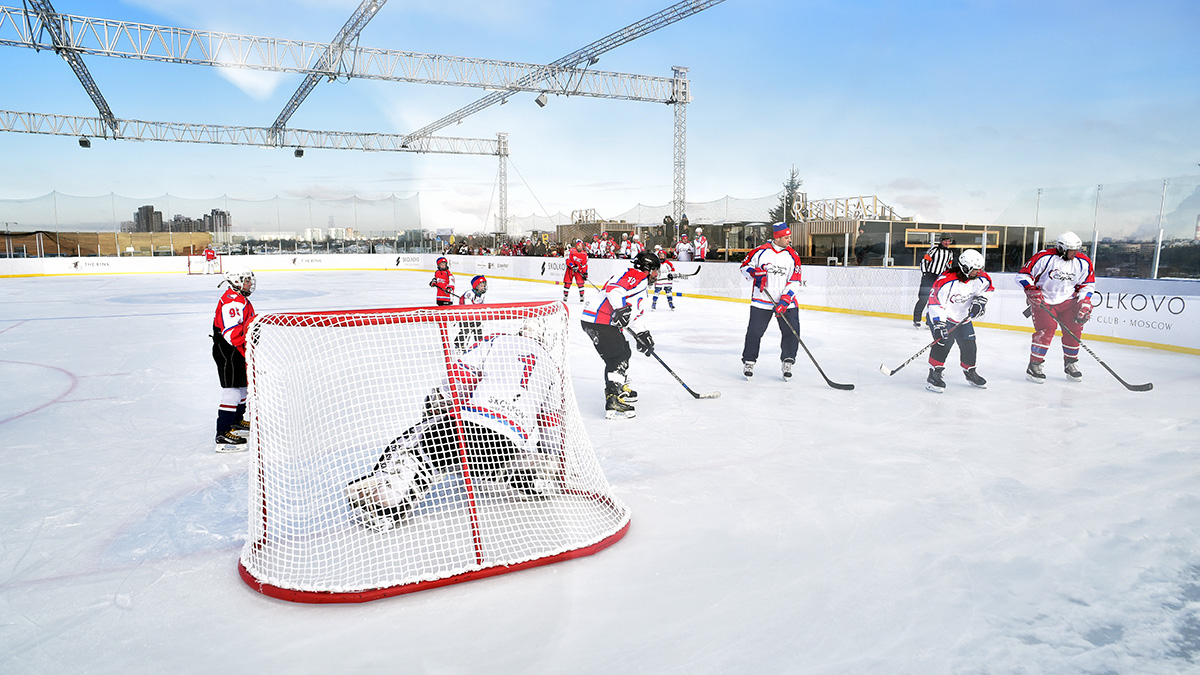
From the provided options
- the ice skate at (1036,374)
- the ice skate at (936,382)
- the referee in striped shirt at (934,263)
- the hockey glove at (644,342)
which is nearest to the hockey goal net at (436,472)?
the hockey glove at (644,342)

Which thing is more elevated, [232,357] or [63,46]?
[63,46]

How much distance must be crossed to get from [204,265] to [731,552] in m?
24.1

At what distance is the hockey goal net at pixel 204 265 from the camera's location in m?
21.5

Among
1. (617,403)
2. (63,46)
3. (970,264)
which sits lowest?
(617,403)

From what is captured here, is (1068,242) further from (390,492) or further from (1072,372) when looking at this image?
(390,492)

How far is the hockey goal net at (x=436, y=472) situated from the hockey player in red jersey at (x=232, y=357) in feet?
2.62

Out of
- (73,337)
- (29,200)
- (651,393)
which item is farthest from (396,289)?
(29,200)

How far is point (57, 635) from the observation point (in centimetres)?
190

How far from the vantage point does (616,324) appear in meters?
4.39

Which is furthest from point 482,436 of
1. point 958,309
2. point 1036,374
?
point 1036,374

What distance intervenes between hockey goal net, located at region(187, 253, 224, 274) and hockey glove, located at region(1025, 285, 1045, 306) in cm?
2216

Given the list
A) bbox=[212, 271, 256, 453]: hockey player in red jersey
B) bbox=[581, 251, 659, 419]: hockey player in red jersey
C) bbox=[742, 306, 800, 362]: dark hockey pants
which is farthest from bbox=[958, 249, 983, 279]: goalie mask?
bbox=[212, 271, 256, 453]: hockey player in red jersey

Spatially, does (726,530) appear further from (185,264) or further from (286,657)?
(185,264)

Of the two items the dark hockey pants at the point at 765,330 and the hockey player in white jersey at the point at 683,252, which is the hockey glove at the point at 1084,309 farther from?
the hockey player in white jersey at the point at 683,252
